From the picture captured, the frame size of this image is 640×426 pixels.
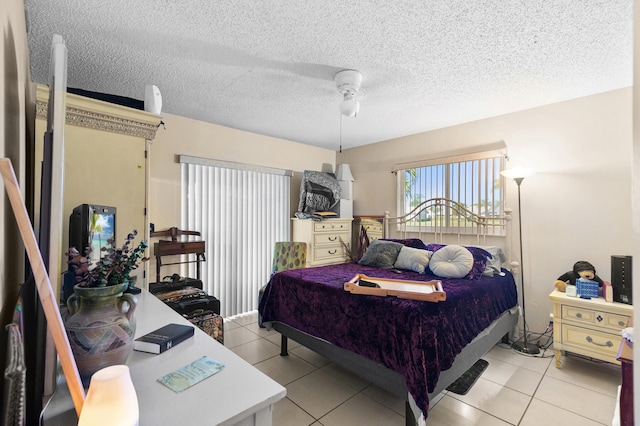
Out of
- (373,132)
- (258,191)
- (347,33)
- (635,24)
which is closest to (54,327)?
(635,24)

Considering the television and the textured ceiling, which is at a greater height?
Result: the textured ceiling

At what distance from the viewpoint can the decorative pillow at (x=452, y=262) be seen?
8.54 ft

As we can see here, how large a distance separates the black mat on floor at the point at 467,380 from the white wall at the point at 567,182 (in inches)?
37.4

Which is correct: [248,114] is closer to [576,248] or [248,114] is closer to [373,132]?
[373,132]

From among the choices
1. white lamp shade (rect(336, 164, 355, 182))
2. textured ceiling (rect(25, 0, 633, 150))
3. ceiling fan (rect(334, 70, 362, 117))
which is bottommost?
white lamp shade (rect(336, 164, 355, 182))

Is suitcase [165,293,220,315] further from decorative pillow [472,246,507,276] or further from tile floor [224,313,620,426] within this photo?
decorative pillow [472,246,507,276]

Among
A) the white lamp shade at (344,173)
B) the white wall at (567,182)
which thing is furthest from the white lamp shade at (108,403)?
the white lamp shade at (344,173)

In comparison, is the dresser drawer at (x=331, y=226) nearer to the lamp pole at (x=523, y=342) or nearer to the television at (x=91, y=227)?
the lamp pole at (x=523, y=342)

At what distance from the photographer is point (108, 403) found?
535 mm

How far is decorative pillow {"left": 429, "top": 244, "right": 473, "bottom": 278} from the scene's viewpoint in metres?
2.60

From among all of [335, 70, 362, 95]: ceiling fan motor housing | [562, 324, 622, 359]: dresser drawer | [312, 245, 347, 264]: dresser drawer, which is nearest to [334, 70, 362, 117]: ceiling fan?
[335, 70, 362, 95]: ceiling fan motor housing

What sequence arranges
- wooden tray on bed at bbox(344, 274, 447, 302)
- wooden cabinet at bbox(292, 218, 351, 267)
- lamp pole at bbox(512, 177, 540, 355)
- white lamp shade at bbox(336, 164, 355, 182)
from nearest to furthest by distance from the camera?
wooden tray on bed at bbox(344, 274, 447, 302) → lamp pole at bbox(512, 177, 540, 355) → wooden cabinet at bbox(292, 218, 351, 267) → white lamp shade at bbox(336, 164, 355, 182)

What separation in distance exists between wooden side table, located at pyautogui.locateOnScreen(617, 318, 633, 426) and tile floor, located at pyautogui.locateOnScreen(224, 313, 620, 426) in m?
0.72

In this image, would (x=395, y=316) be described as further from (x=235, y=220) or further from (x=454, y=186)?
(x=235, y=220)
